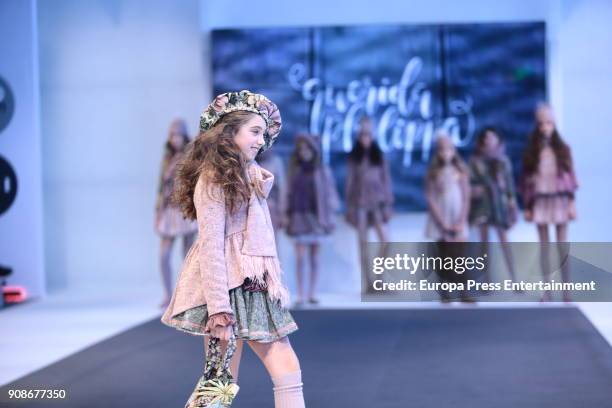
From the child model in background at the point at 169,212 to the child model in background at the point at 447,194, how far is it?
1.56m

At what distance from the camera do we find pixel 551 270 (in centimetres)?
384

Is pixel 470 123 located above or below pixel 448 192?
above

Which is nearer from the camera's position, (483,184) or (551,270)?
(551,270)

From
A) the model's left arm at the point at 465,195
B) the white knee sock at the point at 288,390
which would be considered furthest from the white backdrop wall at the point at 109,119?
the white knee sock at the point at 288,390

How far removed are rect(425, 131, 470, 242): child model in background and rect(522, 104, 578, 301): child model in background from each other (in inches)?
15.5

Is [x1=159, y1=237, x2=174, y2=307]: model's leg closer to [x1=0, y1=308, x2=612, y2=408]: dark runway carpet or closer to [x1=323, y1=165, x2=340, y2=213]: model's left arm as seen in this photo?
[x1=0, y1=308, x2=612, y2=408]: dark runway carpet

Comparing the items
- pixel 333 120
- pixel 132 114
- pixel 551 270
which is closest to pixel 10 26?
pixel 132 114

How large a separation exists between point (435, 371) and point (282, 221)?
9.03 ft

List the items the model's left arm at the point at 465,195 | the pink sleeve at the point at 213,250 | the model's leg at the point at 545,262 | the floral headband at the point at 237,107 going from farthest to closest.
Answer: the model's left arm at the point at 465,195, the model's leg at the point at 545,262, the floral headband at the point at 237,107, the pink sleeve at the point at 213,250

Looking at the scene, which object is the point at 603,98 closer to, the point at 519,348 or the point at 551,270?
the point at 519,348

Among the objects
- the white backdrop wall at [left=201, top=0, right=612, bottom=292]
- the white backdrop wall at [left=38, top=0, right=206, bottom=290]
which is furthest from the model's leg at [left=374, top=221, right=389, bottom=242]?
the white backdrop wall at [left=38, top=0, right=206, bottom=290]

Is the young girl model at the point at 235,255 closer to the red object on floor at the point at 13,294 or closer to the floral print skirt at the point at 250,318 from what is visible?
the floral print skirt at the point at 250,318

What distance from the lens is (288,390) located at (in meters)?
2.90

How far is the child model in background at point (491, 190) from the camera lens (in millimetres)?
7176
